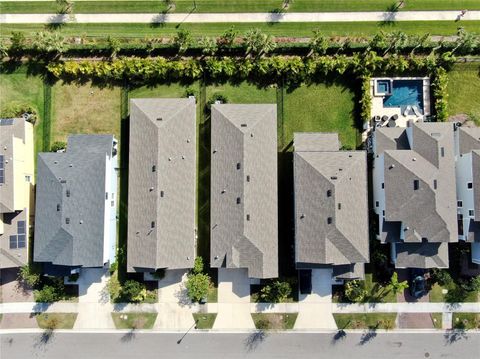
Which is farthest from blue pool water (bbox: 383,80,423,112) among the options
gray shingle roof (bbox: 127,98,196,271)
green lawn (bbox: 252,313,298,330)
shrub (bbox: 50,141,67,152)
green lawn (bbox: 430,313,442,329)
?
shrub (bbox: 50,141,67,152)

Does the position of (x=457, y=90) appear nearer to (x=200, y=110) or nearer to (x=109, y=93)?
(x=200, y=110)

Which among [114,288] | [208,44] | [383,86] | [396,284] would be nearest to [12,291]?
[114,288]

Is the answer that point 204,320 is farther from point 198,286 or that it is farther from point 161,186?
point 161,186

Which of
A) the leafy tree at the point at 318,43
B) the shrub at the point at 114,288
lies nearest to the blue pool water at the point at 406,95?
the leafy tree at the point at 318,43

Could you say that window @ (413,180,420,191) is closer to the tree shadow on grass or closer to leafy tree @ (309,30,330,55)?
leafy tree @ (309,30,330,55)

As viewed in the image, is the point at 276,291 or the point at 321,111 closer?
the point at 276,291
